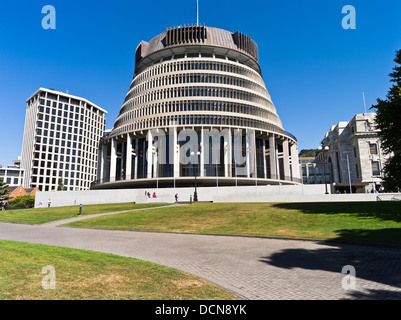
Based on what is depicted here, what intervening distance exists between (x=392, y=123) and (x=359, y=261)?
55.7 ft

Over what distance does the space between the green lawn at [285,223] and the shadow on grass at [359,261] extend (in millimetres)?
1097

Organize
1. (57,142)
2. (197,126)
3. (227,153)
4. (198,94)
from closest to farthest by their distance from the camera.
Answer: (197,126), (227,153), (198,94), (57,142)

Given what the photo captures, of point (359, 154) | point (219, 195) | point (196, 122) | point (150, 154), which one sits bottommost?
point (219, 195)

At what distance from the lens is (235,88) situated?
6159cm

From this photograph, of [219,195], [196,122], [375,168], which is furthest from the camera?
[375,168]

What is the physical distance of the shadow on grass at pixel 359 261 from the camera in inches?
253

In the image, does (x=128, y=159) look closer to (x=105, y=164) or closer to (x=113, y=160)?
(x=113, y=160)

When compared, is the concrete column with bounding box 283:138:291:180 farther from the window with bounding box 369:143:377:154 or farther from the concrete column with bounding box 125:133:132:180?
the concrete column with bounding box 125:133:132:180

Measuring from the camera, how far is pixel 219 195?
4419 cm

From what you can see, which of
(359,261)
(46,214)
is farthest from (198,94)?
(359,261)

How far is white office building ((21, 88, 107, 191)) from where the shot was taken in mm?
119500

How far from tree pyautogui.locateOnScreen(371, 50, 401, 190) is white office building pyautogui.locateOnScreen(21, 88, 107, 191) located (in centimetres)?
12222

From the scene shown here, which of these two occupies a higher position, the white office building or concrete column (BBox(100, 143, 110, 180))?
the white office building

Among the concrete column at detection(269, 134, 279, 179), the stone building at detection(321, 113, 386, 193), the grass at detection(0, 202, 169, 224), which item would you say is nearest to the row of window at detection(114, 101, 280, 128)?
the concrete column at detection(269, 134, 279, 179)
